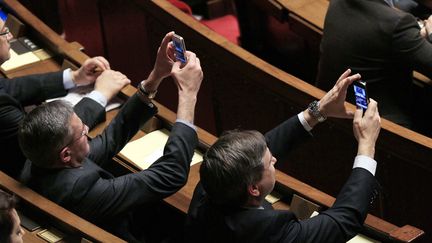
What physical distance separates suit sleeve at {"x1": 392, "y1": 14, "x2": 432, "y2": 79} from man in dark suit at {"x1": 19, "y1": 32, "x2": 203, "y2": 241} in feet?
0.99

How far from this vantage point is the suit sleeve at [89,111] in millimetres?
882

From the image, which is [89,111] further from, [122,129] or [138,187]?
[138,187]

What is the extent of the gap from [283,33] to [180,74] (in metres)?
0.54

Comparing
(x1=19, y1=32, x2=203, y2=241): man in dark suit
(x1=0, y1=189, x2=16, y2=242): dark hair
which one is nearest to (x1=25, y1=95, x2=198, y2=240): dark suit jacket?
(x1=19, y1=32, x2=203, y2=241): man in dark suit

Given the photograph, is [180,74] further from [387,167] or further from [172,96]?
[172,96]

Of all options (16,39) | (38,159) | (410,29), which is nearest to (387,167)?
(410,29)

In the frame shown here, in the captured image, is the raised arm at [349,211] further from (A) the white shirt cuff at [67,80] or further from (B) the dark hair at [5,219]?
(A) the white shirt cuff at [67,80]

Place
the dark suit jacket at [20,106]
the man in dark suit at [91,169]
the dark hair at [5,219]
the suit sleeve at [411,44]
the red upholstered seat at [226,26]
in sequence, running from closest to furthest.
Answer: the dark hair at [5,219]
the man in dark suit at [91,169]
the dark suit jacket at [20,106]
the suit sleeve at [411,44]
the red upholstered seat at [226,26]

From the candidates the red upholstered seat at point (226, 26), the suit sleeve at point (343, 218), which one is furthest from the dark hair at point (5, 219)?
the red upholstered seat at point (226, 26)

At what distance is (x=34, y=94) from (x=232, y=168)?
0.36 meters

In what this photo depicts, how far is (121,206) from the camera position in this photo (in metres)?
0.74

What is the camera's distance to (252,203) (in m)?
0.69

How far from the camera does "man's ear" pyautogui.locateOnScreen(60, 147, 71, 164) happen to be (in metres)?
0.74

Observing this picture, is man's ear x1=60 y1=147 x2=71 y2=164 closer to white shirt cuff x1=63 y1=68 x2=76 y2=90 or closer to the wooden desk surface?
white shirt cuff x1=63 y1=68 x2=76 y2=90
